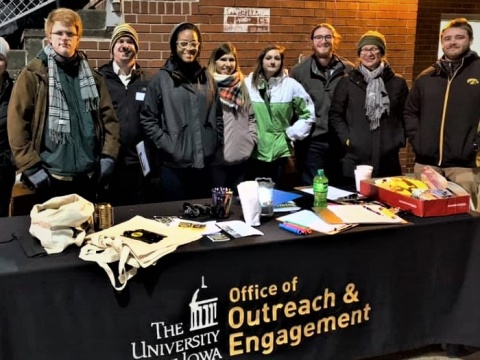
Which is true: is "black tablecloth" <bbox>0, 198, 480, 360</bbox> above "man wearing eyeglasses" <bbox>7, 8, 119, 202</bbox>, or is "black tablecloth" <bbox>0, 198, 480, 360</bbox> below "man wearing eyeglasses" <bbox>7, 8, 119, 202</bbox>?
below

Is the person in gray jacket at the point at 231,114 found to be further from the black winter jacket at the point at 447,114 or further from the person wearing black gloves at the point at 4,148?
the person wearing black gloves at the point at 4,148

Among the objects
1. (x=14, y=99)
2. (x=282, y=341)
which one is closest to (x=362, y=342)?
(x=282, y=341)

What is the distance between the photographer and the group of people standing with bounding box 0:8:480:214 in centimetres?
328

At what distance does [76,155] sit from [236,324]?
144cm

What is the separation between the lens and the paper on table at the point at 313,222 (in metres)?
2.66

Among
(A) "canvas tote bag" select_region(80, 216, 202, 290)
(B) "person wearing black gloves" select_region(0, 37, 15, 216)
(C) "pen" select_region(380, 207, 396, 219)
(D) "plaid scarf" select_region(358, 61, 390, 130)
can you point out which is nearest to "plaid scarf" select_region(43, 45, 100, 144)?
(B) "person wearing black gloves" select_region(0, 37, 15, 216)

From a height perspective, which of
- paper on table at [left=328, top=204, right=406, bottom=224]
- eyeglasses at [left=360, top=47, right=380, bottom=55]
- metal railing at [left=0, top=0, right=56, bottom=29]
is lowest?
paper on table at [left=328, top=204, right=406, bottom=224]

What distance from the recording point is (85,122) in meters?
3.38

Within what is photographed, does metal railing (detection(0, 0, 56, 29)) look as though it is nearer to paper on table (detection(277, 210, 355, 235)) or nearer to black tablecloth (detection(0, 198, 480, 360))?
black tablecloth (detection(0, 198, 480, 360))

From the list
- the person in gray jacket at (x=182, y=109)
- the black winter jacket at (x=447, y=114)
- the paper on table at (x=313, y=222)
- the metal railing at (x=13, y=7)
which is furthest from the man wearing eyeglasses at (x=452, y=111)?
the metal railing at (x=13, y=7)

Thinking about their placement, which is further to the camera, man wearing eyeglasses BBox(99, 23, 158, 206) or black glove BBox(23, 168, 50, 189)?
man wearing eyeglasses BBox(99, 23, 158, 206)

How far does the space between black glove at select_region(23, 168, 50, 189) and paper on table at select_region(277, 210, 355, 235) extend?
1.35 metres

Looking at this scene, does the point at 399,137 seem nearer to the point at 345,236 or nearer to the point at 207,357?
the point at 345,236

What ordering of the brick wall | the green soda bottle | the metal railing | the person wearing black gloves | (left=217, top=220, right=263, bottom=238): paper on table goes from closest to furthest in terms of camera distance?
(left=217, top=220, right=263, bottom=238): paper on table < the green soda bottle < the person wearing black gloves < the brick wall < the metal railing
